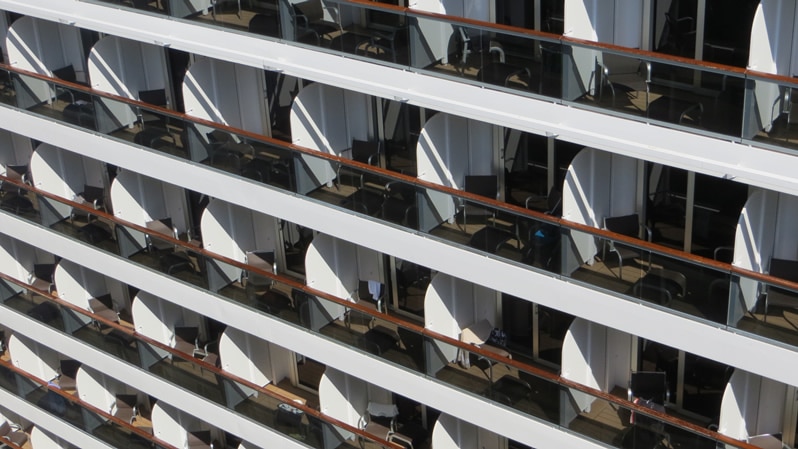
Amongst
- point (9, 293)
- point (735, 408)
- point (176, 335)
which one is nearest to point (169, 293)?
point (176, 335)

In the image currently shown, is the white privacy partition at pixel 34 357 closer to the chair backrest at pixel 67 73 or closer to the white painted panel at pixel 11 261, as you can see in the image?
the white painted panel at pixel 11 261

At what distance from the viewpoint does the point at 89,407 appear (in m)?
21.6

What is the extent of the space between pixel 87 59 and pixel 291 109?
13.9 feet

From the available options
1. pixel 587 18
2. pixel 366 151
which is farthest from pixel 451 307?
pixel 587 18

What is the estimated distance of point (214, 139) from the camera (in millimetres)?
17484

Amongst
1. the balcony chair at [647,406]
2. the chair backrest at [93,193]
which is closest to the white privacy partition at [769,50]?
the balcony chair at [647,406]

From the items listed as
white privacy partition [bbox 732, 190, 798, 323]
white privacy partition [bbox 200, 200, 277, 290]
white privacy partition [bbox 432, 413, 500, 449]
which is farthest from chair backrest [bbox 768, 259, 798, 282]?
white privacy partition [bbox 200, 200, 277, 290]

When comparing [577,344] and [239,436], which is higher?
[577,344]

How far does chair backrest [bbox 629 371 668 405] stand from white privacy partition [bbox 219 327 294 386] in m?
5.77

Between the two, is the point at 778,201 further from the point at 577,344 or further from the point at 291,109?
the point at 291,109

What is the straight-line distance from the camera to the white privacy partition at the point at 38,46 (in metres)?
19.8

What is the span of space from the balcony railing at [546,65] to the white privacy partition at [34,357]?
8263mm

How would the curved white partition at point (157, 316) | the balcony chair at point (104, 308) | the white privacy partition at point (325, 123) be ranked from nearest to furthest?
1. the white privacy partition at point (325, 123)
2. the curved white partition at point (157, 316)
3. the balcony chair at point (104, 308)

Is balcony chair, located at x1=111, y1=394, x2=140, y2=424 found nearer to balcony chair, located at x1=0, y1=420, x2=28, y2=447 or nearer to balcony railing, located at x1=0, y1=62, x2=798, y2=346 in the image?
balcony chair, located at x1=0, y1=420, x2=28, y2=447
